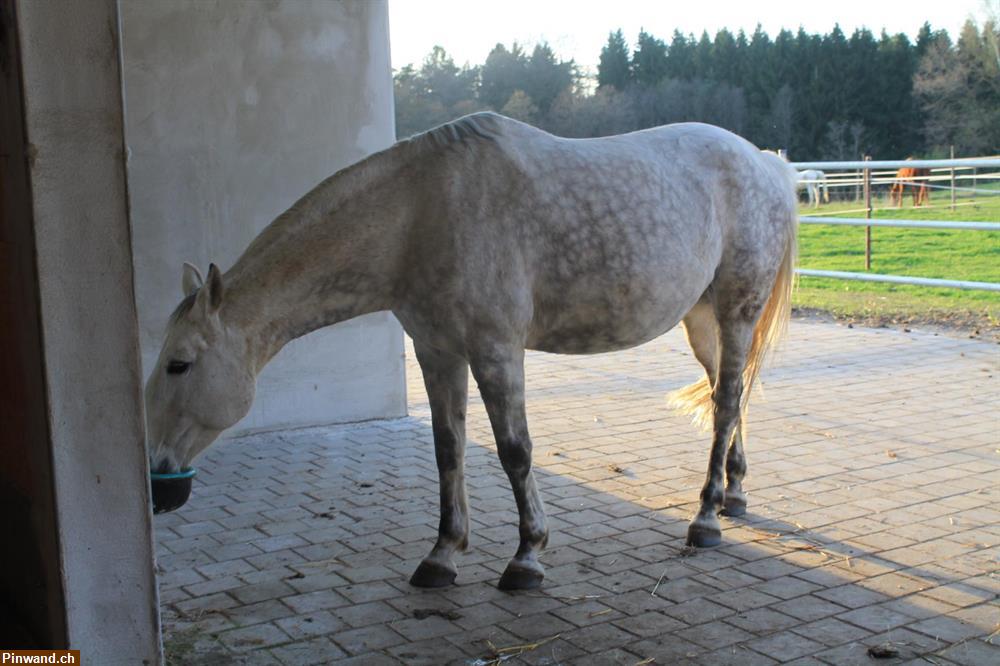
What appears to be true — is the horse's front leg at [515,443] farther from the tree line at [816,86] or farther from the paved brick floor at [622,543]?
the tree line at [816,86]

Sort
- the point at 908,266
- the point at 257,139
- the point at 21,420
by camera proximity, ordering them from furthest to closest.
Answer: the point at 908,266, the point at 257,139, the point at 21,420

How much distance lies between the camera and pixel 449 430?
3996mm

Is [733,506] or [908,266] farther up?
[908,266]

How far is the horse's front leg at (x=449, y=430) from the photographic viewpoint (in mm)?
3957

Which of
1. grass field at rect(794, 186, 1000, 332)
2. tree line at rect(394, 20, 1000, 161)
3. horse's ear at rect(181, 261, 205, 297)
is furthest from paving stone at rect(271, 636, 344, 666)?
tree line at rect(394, 20, 1000, 161)

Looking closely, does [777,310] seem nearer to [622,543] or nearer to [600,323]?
[600,323]

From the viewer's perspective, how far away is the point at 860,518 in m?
4.41

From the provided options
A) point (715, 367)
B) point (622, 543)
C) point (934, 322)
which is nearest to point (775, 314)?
point (715, 367)

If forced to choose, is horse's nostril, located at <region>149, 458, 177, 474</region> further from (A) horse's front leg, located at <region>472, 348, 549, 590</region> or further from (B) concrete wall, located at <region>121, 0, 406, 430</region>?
(B) concrete wall, located at <region>121, 0, 406, 430</region>

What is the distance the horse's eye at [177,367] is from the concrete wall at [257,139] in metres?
2.59

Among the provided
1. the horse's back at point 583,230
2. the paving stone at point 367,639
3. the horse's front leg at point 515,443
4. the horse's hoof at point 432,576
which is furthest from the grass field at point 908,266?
the paving stone at point 367,639

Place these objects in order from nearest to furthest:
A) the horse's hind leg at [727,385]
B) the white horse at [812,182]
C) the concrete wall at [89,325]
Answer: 1. the concrete wall at [89,325]
2. the horse's hind leg at [727,385]
3. the white horse at [812,182]

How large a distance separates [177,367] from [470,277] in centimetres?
106

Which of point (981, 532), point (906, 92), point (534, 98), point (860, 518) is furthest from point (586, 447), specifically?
point (906, 92)
